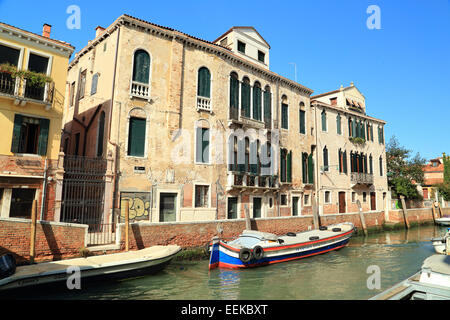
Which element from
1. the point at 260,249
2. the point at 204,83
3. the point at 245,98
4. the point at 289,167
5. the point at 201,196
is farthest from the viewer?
A: the point at 289,167

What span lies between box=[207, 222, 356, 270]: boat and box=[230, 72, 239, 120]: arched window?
7155mm

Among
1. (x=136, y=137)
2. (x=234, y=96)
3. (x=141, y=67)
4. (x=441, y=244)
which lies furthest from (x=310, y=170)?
(x=141, y=67)

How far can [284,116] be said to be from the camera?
19750 mm

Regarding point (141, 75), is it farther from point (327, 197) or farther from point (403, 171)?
point (403, 171)

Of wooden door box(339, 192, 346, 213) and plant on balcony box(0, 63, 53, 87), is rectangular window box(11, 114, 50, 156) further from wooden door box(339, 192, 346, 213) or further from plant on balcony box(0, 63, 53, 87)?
wooden door box(339, 192, 346, 213)

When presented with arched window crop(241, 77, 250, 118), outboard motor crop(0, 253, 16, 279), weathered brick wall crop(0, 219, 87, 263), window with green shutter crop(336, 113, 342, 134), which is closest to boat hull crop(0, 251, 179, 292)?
outboard motor crop(0, 253, 16, 279)

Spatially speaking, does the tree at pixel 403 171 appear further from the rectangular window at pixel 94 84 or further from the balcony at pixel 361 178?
the rectangular window at pixel 94 84

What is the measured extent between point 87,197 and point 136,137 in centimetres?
336

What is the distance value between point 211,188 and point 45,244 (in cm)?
797

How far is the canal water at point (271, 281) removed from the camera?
789 cm

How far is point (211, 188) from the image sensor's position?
15125mm

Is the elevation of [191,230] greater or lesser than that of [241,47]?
lesser

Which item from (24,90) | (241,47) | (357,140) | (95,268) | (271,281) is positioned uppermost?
(241,47)

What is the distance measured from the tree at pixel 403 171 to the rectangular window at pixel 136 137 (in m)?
24.5
